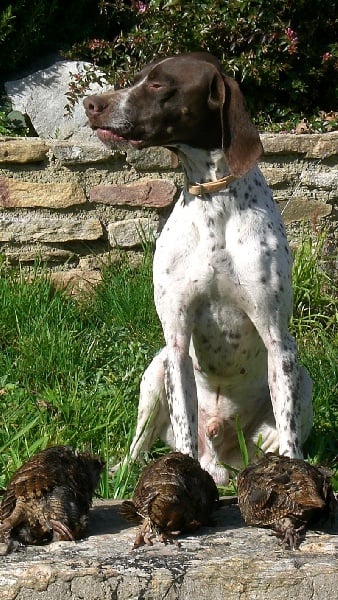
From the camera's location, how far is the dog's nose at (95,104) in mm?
3910

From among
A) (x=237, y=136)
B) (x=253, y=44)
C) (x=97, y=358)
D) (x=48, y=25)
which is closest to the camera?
(x=237, y=136)

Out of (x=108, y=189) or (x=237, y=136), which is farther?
(x=108, y=189)

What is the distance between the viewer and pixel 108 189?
636 centimetres

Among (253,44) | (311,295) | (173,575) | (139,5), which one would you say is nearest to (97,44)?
(139,5)

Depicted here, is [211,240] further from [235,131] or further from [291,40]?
[291,40]

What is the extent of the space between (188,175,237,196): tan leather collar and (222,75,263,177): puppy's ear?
0.33ft

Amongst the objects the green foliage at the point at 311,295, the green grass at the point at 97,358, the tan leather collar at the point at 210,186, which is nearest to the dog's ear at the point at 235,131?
the tan leather collar at the point at 210,186

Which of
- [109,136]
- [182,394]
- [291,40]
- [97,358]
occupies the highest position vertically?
[291,40]

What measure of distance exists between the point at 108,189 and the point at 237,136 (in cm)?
254

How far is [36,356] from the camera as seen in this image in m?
5.27

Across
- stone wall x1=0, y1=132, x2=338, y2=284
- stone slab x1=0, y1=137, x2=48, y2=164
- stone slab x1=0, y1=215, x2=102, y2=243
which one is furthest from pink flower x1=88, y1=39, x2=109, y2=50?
stone slab x1=0, y1=215, x2=102, y2=243

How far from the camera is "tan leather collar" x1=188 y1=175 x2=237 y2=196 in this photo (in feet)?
13.1

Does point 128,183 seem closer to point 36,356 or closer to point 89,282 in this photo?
point 89,282

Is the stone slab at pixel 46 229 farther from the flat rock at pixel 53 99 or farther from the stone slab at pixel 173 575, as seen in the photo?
the stone slab at pixel 173 575
